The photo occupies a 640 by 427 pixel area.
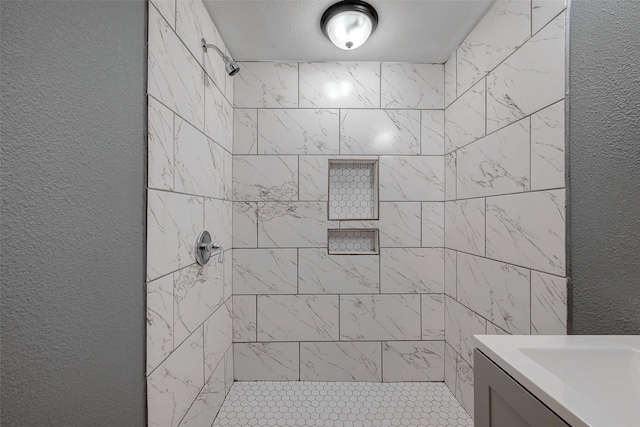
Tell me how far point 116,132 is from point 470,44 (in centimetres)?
179

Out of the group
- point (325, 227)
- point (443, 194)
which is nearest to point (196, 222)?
point (325, 227)

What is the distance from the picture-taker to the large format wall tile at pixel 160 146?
99cm

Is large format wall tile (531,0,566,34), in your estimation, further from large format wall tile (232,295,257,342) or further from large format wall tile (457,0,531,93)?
large format wall tile (232,295,257,342)

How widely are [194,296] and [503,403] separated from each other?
3.87ft

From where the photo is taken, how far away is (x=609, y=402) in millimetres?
696

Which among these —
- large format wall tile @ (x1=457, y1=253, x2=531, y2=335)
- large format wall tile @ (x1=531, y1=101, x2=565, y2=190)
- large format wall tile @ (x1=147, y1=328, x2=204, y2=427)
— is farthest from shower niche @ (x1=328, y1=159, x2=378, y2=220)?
large format wall tile @ (x1=147, y1=328, x2=204, y2=427)

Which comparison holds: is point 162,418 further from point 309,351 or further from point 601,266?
point 601,266

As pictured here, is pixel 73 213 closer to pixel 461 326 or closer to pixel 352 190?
pixel 352 190

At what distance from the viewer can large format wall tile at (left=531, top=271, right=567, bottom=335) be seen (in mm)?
1075

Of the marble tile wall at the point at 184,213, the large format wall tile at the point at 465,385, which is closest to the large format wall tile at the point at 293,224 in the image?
the marble tile wall at the point at 184,213

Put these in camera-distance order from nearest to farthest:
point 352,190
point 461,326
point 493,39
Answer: point 493,39
point 461,326
point 352,190

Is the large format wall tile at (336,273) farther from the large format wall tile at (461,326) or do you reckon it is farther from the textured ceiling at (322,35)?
the textured ceiling at (322,35)

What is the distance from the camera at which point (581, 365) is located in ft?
2.46

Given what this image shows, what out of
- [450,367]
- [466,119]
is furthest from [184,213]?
[450,367]
